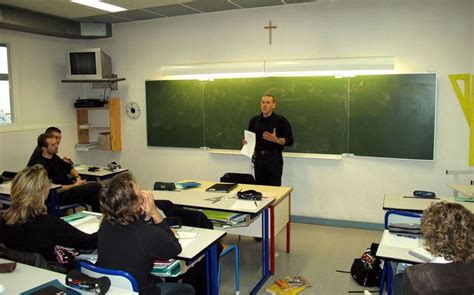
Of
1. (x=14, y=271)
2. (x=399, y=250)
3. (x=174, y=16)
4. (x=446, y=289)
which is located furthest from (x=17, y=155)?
(x=446, y=289)

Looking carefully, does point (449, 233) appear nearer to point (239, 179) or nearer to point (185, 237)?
point (185, 237)

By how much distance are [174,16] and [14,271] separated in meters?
4.99

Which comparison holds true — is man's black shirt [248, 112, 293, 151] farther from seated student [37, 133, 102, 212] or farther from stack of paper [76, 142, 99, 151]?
stack of paper [76, 142, 99, 151]

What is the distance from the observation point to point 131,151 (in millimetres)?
7215

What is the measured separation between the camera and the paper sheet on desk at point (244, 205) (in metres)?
3.65

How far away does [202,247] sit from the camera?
8.93ft

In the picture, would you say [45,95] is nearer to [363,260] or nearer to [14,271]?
[14,271]

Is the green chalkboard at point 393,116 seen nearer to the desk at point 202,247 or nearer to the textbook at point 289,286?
the textbook at point 289,286

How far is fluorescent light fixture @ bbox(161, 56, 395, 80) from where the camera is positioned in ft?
17.0

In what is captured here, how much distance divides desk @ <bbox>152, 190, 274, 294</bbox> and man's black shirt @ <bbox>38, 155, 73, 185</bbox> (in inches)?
66.2

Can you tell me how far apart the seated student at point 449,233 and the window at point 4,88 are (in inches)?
240

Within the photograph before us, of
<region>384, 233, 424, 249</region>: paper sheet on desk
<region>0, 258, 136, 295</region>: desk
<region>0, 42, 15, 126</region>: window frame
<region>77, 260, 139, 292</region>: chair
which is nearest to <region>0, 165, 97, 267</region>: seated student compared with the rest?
<region>0, 258, 136, 295</region>: desk

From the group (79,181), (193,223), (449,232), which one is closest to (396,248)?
(449,232)

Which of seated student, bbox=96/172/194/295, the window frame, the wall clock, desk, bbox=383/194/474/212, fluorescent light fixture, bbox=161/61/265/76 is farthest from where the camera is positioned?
the wall clock
